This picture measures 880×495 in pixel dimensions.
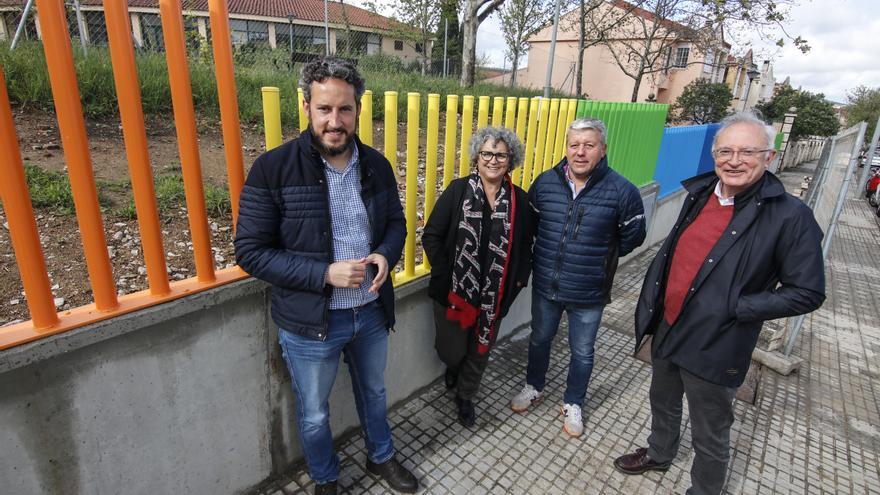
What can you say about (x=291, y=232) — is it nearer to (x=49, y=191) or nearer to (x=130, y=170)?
(x=130, y=170)

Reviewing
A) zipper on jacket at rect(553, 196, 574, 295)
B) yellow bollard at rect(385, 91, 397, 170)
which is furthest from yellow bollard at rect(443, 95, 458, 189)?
zipper on jacket at rect(553, 196, 574, 295)

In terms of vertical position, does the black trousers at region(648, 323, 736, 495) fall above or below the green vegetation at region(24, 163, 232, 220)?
below

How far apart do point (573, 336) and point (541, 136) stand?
1.67 metres

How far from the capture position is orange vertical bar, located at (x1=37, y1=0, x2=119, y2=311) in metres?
1.31

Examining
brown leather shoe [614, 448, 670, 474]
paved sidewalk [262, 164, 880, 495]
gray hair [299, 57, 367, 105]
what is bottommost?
paved sidewalk [262, 164, 880, 495]

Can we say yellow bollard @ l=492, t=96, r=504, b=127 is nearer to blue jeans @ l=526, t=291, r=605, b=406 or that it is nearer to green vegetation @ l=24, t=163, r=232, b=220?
blue jeans @ l=526, t=291, r=605, b=406

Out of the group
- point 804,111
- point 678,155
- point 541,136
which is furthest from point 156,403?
point 804,111

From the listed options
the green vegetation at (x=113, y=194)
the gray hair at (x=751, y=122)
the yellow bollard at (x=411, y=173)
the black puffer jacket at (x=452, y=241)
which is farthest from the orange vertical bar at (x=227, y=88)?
the gray hair at (x=751, y=122)

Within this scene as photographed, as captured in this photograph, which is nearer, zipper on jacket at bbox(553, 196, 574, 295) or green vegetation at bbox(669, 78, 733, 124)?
zipper on jacket at bbox(553, 196, 574, 295)

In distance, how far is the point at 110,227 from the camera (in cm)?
276

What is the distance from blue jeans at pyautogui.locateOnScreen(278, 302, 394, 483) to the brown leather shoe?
135 cm

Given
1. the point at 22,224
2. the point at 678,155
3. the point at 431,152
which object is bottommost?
the point at 678,155

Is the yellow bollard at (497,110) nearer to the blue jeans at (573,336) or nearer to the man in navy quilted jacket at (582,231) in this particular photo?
the man in navy quilted jacket at (582,231)

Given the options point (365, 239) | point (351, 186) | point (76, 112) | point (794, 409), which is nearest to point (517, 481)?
point (365, 239)
